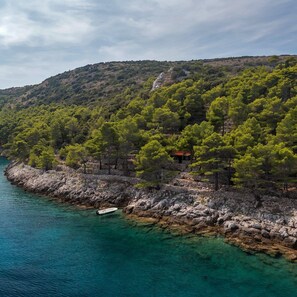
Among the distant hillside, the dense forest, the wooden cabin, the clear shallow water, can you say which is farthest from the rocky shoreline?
the distant hillside

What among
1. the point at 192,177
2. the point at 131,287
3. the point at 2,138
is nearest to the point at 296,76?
the point at 192,177

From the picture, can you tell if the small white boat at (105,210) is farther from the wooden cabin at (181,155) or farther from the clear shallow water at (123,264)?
the wooden cabin at (181,155)

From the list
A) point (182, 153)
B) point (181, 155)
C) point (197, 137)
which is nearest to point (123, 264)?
point (182, 153)

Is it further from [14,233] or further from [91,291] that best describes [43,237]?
[91,291]

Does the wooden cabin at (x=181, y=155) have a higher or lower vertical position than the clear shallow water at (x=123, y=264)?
higher

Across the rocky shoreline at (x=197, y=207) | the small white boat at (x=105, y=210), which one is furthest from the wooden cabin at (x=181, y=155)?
the small white boat at (x=105, y=210)

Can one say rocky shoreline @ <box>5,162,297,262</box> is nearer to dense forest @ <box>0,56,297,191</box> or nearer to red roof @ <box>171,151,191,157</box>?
dense forest @ <box>0,56,297,191</box>

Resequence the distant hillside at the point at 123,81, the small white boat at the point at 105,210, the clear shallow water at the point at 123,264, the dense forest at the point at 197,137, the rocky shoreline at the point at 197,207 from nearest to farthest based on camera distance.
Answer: the clear shallow water at the point at 123,264 → the rocky shoreline at the point at 197,207 → the dense forest at the point at 197,137 → the small white boat at the point at 105,210 → the distant hillside at the point at 123,81

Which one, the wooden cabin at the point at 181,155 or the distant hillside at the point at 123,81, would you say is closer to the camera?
the wooden cabin at the point at 181,155
